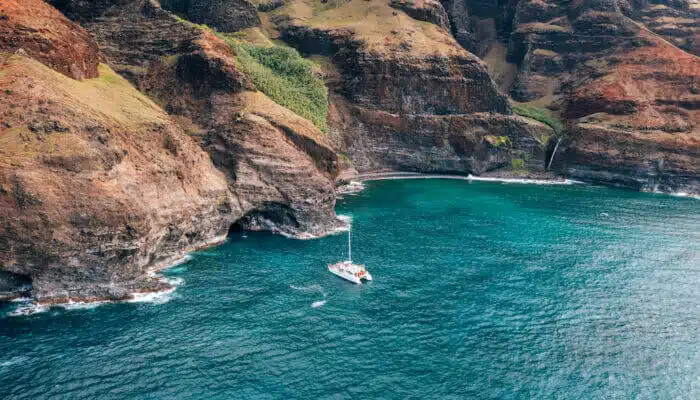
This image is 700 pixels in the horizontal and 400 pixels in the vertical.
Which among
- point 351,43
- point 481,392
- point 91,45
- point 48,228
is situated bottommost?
point 481,392

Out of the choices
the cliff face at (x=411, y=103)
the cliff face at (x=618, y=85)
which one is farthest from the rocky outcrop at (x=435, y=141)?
the cliff face at (x=618, y=85)

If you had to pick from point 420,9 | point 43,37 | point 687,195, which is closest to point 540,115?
point 687,195

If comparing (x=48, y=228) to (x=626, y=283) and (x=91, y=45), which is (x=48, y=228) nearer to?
(x=91, y=45)

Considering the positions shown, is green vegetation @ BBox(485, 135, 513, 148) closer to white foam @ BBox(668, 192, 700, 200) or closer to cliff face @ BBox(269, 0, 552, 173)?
cliff face @ BBox(269, 0, 552, 173)

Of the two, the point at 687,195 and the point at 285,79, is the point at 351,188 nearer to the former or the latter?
the point at 285,79

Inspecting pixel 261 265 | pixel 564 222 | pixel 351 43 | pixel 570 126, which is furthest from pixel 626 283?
pixel 351 43

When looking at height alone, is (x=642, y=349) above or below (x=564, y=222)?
below

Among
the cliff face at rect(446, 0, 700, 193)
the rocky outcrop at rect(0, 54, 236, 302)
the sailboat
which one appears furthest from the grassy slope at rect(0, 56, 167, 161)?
the cliff face at rect(446, 0, 700, 193)
